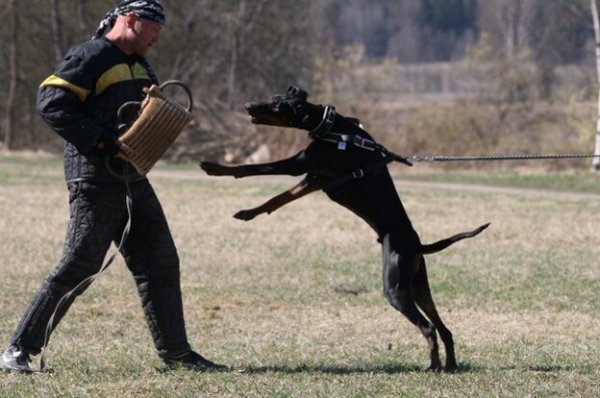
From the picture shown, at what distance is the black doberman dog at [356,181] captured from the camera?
650 cm

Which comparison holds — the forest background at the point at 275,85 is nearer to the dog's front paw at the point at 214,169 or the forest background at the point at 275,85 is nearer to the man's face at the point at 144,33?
the dog's front paw at the point at 214,169

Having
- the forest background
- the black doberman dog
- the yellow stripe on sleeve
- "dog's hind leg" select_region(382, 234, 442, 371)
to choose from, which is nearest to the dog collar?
the black doberman dog

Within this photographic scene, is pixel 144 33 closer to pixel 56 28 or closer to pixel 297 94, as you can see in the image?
pixel 297 94

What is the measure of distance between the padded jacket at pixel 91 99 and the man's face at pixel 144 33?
0.09 m

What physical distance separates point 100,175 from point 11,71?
3144 centimetres

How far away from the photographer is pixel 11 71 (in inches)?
1433

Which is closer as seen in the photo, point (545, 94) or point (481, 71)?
point (545, 94)

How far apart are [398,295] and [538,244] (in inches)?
282

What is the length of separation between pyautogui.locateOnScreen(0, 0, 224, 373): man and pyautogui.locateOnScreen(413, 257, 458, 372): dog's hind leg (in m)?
1.41

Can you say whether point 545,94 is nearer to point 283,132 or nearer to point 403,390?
point 283,132

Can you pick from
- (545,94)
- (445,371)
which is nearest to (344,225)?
(445,371)

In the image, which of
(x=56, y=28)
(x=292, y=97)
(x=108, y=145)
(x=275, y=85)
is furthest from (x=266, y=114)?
(x=275, y=85)

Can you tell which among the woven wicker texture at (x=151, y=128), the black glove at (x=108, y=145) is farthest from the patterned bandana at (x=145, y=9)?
the black glove at (x=108, y=145)

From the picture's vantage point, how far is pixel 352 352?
7328mm
